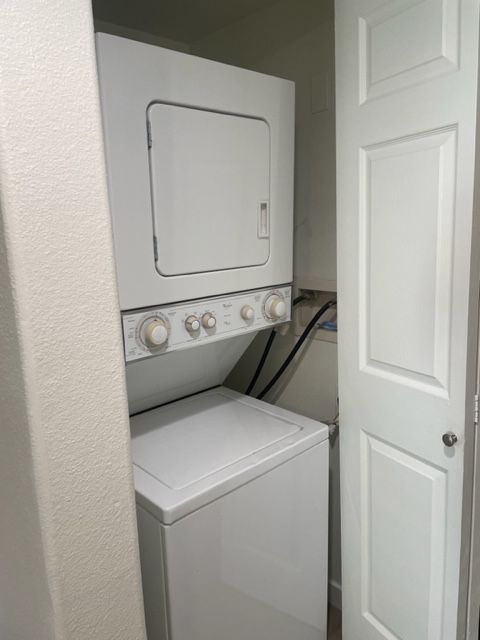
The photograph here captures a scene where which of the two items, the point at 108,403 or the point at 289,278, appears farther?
the point at 289,278

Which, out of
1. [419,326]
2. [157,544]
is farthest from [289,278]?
[157,544]

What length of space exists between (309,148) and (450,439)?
124cm

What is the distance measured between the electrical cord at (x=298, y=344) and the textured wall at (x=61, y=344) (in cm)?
122

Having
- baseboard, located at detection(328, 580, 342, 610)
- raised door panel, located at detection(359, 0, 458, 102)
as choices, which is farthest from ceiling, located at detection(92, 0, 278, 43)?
baseboard, located at detection(328, 580, 342, 610)

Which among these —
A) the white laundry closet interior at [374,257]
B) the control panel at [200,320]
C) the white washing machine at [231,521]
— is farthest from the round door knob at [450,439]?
the control panel at [200,320]

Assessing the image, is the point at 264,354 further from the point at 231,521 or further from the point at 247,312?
the point at 231,521

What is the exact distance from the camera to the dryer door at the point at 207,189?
1412mm

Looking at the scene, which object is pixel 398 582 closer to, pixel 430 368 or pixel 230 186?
pixel 430 368

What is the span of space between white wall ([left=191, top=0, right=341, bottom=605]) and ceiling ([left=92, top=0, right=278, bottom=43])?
6 cm

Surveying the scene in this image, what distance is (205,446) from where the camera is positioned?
1.64 meters

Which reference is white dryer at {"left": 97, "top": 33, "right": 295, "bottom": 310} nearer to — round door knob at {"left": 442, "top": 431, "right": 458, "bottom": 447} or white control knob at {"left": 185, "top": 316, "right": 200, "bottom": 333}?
white control knob at {"left": 185, "top": 316, "right": 200, "bottom": 333}

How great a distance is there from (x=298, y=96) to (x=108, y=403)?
5.18 ft

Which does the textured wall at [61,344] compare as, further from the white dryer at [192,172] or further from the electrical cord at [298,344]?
the electrical cord at [298,344]

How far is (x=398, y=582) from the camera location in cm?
154
